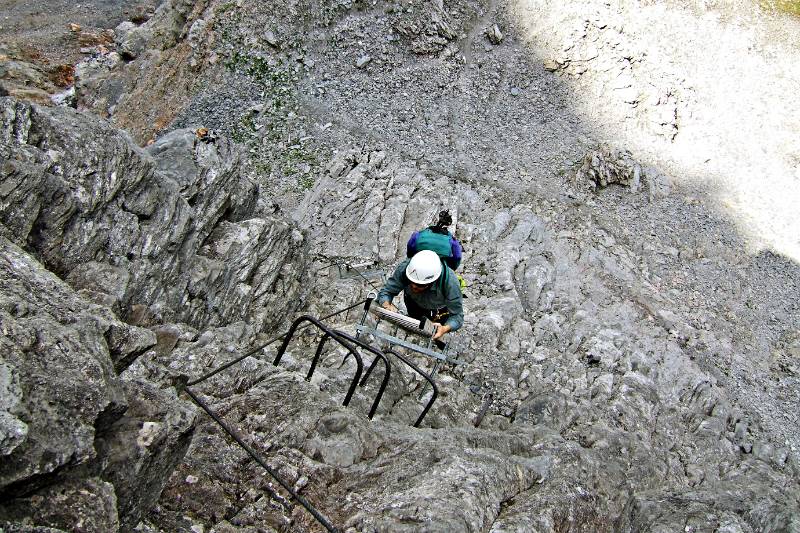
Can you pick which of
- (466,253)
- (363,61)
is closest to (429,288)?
(466,253)

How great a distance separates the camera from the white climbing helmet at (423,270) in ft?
31.1

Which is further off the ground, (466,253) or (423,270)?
(423,270)

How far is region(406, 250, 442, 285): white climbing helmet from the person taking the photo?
9.48 metres

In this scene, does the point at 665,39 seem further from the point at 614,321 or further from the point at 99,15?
the point at 99,15

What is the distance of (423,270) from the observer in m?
9.46

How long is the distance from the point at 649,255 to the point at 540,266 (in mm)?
5005

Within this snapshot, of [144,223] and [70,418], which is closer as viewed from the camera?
[70,418]

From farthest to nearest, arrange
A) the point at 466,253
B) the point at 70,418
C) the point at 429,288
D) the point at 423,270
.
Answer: the point at 466,253
the point at 429,288
the point at 423,270
the point at 70,418

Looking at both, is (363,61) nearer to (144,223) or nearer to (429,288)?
(144,223)

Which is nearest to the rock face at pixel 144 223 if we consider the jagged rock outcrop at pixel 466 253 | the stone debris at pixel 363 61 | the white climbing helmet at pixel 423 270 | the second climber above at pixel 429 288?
the jagged rock outcrop at pixel 466 253

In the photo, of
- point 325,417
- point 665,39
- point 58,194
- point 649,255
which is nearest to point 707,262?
point 649,255

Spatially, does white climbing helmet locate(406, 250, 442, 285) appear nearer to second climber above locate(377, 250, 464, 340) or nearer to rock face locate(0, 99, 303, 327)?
second climber above locate(377, 250, 464, 340)

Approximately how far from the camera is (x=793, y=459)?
48.1 ft

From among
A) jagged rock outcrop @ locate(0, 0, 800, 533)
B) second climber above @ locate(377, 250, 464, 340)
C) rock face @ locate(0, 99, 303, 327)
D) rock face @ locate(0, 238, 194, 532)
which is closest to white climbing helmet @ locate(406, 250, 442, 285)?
second climber above @ locate(377, 250, 464, 340)
